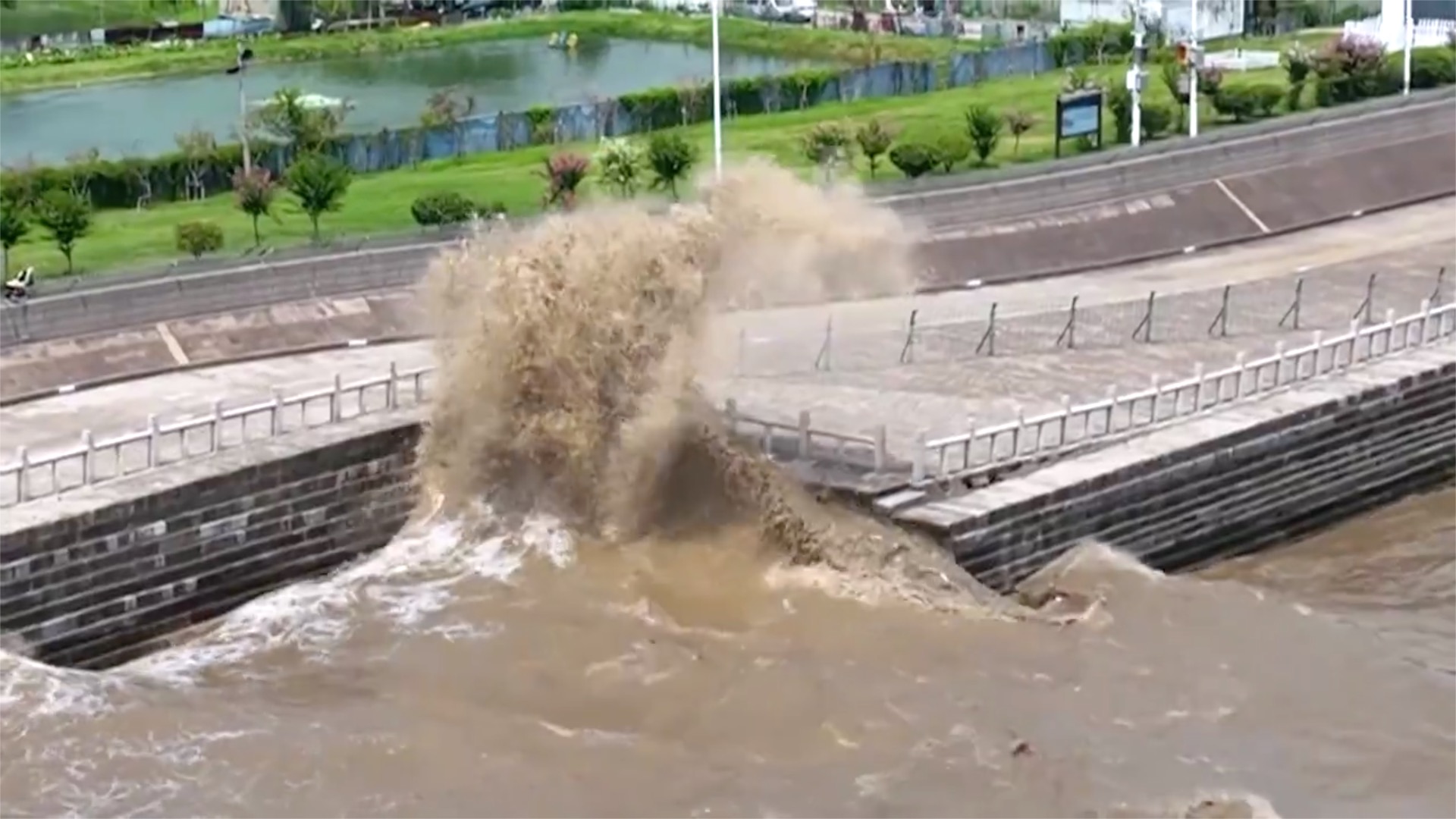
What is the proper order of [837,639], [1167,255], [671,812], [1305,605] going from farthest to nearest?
[1167,255] < [1305,605] < [837,639] < [671,812]

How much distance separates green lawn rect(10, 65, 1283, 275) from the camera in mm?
31031

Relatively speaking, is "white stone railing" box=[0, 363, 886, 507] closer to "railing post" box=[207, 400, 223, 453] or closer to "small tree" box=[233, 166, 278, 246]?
"railing post" box=[207, 400, 223, 453]

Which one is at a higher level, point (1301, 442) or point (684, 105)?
point (684, 105)

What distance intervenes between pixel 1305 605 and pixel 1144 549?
5.83 ft

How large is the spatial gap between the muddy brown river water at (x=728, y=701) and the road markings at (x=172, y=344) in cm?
586

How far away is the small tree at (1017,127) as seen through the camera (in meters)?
39.2

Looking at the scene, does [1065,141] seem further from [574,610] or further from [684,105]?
[574,610]

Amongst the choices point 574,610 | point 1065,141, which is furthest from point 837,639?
point 1065,141

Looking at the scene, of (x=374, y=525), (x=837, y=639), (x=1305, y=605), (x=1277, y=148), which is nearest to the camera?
(x=837, y=639)

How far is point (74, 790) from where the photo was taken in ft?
54.0

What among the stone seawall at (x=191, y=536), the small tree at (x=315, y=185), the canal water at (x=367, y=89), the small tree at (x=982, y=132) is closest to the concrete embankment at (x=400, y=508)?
the stone seawall at (x=191, y=536)

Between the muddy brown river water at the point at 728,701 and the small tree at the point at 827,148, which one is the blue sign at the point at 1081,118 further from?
the muddy brown river water at the point at 728,701

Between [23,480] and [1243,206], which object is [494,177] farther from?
[23,480]

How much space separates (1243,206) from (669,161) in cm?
1013
